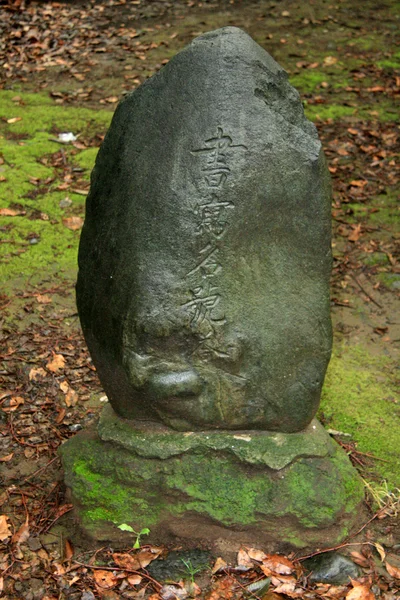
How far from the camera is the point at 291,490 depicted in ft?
12.2

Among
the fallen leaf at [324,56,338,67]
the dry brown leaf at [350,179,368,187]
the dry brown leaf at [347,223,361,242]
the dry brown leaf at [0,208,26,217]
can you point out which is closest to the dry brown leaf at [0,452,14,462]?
the dry brown leaf at [0,208,26,217]

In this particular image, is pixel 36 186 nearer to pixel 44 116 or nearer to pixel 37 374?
pixel 44 116

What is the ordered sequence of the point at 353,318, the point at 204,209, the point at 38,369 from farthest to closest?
the point at 353,318, the point at 38,369, the point at 204,209

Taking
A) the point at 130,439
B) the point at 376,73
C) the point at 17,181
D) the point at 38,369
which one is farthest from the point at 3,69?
the point at 130,439

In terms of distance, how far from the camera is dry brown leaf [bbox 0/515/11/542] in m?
3.86

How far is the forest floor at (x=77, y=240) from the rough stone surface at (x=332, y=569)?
0.14ft

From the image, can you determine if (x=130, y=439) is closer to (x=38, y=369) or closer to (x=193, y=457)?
(x=193, y=457)

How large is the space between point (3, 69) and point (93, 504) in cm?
709

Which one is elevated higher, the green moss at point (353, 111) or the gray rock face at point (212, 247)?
the gray rock face at point (212, 247)

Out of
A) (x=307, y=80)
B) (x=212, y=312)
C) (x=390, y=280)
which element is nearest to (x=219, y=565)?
(x=212, y=312)

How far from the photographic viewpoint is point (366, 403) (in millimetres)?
4922

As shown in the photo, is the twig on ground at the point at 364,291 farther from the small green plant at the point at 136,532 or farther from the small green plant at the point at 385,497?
the small green plant at the point at 136,532

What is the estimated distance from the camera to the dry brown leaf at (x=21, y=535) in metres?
3.84

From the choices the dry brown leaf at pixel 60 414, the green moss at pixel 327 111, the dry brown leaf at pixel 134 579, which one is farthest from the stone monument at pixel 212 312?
the green moss at pixel 327 111
